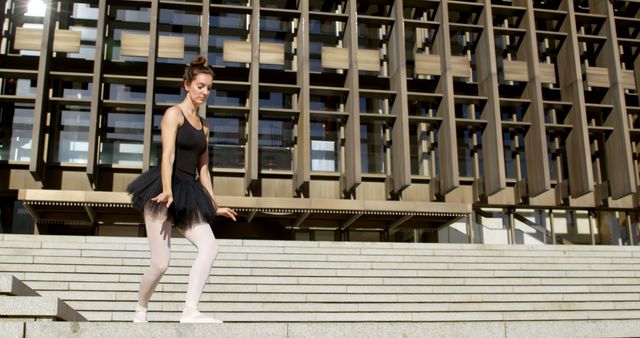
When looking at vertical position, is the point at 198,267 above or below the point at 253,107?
below

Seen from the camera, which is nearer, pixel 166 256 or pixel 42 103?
pixel 166 256

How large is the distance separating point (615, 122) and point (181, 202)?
20.4 m

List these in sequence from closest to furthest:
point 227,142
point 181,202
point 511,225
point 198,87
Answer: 1. point 181,202
2. point 198,87
3. point 227,142
4. point 511,225

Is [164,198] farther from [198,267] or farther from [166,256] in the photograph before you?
[198,267]

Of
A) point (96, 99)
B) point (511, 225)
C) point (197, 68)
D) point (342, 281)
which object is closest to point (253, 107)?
point (96, 99)

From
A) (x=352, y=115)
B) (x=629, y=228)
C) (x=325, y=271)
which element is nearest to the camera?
(x=325, y=271)

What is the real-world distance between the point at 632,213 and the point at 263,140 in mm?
12373

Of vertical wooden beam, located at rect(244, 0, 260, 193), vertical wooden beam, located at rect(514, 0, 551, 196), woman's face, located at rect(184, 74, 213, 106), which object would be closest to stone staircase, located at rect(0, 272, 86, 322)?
woman's face, located at rect(184, 74, 213, 106)

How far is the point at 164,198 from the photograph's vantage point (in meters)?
5.18

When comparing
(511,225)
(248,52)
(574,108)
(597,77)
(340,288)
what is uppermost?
(597,77)

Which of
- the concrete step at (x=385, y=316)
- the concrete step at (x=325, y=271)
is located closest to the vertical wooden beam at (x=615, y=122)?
the concrete step at (x=325, y=271)

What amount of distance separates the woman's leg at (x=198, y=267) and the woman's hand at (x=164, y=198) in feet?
0.91

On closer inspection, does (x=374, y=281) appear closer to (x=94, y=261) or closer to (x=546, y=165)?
(x=94, y=261)

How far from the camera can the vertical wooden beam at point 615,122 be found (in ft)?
72.3
